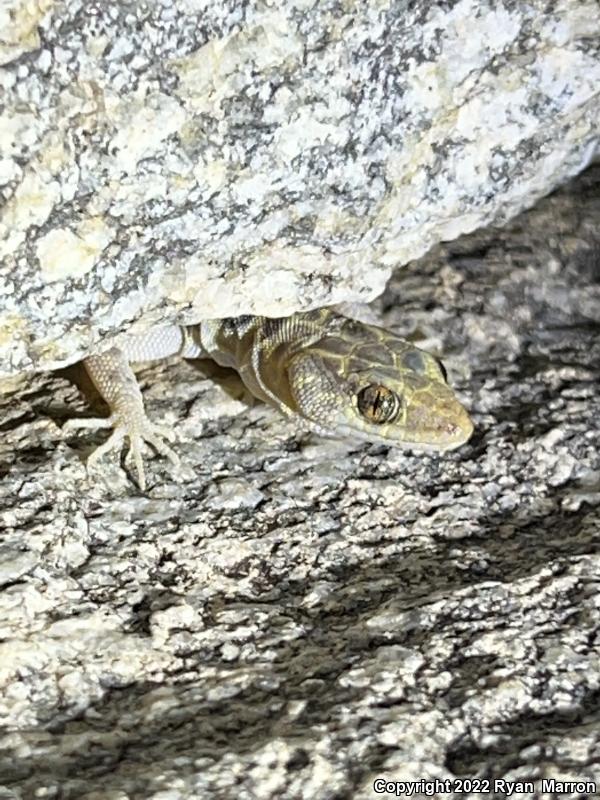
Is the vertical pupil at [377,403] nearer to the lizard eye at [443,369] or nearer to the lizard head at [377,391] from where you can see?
the lizard head at [377,391]

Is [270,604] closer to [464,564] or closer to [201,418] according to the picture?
[464,564]

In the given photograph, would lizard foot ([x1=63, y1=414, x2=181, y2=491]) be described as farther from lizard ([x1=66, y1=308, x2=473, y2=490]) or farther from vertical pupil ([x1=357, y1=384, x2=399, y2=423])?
vertical pupil ([x1=357, y1=384, x2=399, y2=423])

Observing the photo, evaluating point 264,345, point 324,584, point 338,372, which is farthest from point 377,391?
point 324,584

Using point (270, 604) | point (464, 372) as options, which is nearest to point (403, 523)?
point (270, 604)

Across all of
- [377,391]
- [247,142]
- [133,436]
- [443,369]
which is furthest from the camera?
[443,369]

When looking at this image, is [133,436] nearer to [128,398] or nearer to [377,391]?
[128,398]

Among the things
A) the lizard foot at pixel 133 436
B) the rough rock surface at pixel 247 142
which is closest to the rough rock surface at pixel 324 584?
the lizard foot at pixel 133 436
